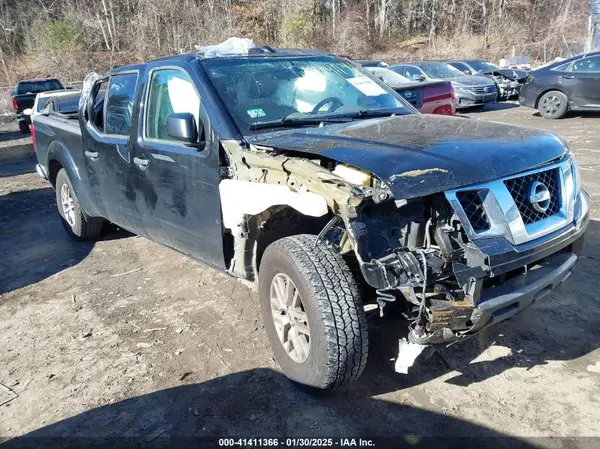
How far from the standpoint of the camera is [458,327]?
2.52 m

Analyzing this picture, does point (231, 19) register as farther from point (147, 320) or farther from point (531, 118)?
point (147, 320)

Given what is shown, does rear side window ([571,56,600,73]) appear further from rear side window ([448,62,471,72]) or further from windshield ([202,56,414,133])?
windshield ([202,56,414,133])

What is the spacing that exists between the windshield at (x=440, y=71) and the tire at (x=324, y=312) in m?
15.0

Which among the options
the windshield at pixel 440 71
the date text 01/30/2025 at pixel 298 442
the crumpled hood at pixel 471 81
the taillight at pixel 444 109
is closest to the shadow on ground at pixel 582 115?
the crumpled hood at pixel 471 81

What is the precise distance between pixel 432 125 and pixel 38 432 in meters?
2.91

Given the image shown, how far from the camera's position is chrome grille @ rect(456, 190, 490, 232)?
2.58m

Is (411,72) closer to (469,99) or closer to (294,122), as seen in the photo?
(469,99)

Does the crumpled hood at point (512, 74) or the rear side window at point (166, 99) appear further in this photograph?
the crumpled hood at point (512, 74)

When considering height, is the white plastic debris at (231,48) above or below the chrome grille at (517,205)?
above

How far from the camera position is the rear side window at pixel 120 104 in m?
4.36

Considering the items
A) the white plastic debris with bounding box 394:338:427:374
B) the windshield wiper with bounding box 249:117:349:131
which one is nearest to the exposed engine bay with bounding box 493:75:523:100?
the windshield wiper with bounding box 249:117:349:131

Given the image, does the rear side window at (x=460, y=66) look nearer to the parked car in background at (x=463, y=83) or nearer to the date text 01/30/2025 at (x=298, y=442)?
the parked car in background at (x=463, y=83)

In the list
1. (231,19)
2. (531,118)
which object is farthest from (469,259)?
(231,19)

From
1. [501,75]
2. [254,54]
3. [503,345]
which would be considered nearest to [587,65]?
[501,75]
